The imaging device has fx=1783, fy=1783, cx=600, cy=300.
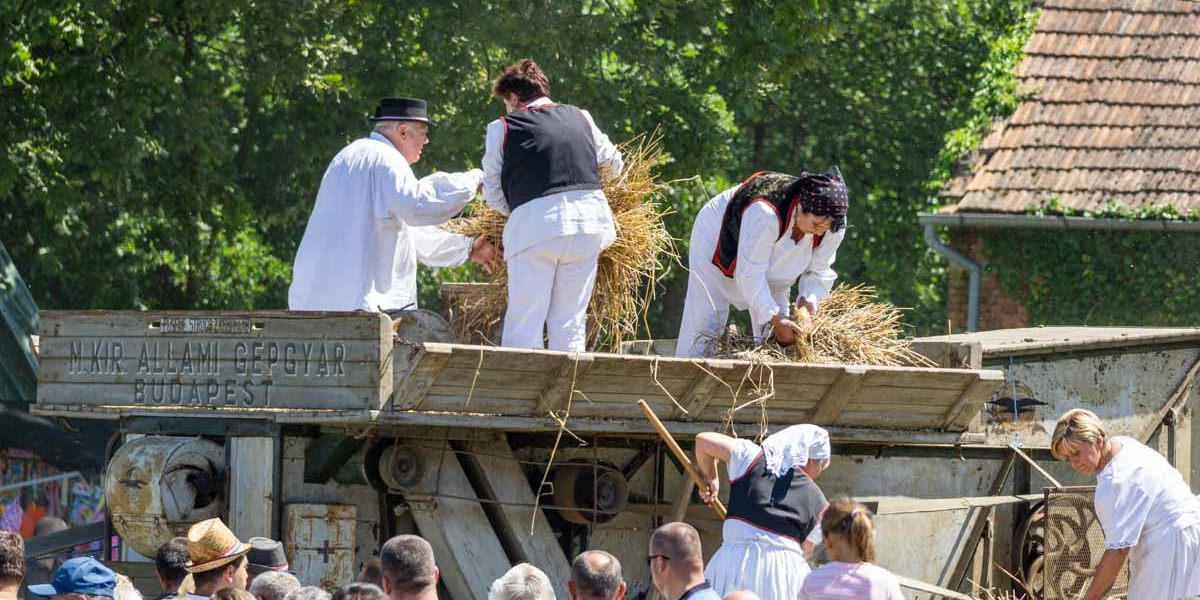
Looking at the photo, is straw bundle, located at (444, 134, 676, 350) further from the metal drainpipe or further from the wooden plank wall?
the metal drainpipe

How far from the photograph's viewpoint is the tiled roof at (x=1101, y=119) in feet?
56.9

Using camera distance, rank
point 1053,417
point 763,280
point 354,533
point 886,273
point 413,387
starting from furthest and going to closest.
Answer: point 886,273 → point 1053,417 → point 763,280 → point 354,533 → point 413,387

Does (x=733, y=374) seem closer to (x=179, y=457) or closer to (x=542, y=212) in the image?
(x=542, y=212)

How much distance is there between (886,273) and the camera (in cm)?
2345

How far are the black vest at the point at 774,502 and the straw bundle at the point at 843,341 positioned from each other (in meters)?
1.23

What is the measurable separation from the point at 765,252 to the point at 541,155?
50.3 inches

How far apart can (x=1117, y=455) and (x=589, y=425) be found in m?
2.25

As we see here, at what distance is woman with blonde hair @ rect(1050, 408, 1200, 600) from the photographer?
7504 mm

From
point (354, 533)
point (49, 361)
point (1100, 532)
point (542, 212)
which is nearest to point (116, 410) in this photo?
point (49, 361)

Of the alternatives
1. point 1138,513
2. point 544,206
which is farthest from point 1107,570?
point 544,206

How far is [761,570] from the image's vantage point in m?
6.67

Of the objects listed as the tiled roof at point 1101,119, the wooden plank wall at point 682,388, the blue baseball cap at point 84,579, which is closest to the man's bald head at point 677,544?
the wooden plank wall at point 682,388

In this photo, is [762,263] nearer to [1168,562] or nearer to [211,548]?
[1168,562]

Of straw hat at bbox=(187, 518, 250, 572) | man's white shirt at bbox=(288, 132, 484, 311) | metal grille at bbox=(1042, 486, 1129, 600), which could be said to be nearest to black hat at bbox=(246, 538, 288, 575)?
straw hat at bbox=(187, 518, 250, 572)
